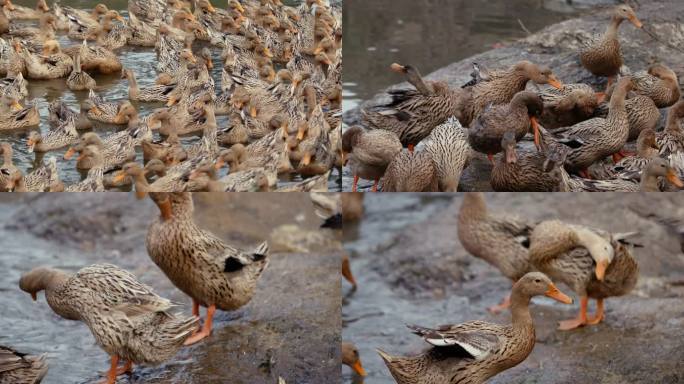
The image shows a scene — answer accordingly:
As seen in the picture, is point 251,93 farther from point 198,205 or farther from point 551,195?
point 551,195

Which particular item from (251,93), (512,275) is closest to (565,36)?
(251,93)

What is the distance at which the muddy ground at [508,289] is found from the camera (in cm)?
513

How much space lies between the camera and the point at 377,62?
32.9 feet

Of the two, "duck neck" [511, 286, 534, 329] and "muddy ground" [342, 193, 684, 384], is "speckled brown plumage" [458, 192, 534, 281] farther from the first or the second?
"duck neck" [511, 286, 534, 329]

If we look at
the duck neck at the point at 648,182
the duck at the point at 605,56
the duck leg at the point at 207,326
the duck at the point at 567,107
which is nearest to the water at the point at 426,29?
the duck at the point at 605,56

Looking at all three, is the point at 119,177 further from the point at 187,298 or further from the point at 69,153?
the point at 187,298

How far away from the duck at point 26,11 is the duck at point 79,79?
1.91 metres

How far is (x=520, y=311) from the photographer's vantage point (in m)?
4.46

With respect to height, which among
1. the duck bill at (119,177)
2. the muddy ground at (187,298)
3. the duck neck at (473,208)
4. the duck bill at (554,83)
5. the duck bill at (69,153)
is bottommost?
the muddy ground at (187,298)

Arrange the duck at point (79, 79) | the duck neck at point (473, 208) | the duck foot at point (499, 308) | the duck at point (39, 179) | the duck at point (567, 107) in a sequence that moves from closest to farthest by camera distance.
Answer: the duck foot at point (499, 308)
the duck neck at point (473, 208)
the duck at point (39, 179)
the duck at point (567, 107)
the duck at point (79, 79)

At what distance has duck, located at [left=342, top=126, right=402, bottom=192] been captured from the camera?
636 cm

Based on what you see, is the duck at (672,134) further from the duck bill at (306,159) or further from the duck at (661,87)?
the duck bill at (306,159)

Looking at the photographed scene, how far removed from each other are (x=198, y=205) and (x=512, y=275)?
255cm

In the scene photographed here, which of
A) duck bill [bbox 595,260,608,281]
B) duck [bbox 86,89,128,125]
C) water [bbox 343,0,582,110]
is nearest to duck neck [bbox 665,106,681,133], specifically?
duck bill [bbox 595,260,608,281]
